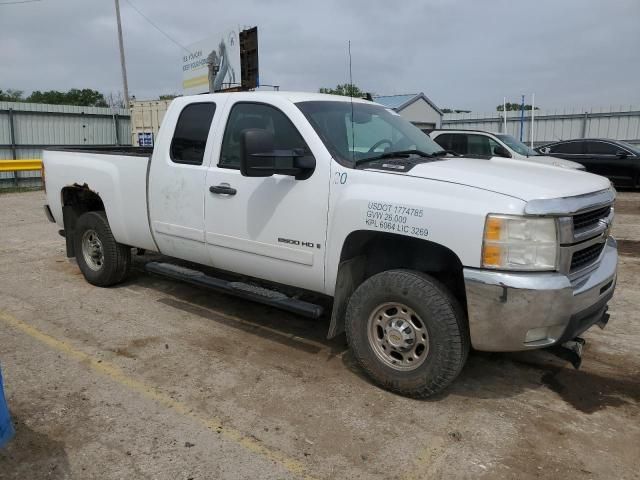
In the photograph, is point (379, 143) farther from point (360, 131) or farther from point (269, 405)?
point (269, 405)

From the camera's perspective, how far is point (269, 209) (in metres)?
4.14

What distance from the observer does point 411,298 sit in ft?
11.3

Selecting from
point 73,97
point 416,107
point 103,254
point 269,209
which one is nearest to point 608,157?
point 416,107

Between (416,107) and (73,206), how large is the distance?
63.9 feet

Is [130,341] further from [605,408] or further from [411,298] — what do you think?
[605,408]

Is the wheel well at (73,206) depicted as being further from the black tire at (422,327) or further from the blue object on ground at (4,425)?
the black tire at (422,327)

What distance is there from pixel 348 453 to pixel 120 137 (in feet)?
68.0

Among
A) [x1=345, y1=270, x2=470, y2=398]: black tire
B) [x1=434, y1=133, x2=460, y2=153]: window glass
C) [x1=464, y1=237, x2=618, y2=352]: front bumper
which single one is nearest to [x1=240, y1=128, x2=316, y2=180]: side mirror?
[x1=345, y1=270, x2=470, y2=398]: black tire

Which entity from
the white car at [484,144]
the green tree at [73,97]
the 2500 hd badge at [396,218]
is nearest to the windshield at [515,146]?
the white car at [484,144]

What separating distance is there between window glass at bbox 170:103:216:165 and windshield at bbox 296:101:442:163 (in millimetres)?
983

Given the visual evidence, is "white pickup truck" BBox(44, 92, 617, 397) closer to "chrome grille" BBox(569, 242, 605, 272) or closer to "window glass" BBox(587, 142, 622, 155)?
"chrome grille" BBox(569, 242, 605, 272)

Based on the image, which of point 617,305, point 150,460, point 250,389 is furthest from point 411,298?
point 617,305

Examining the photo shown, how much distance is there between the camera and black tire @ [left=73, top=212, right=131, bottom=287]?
18.9 ft

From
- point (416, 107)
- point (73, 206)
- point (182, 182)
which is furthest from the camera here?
point (416, 107)
